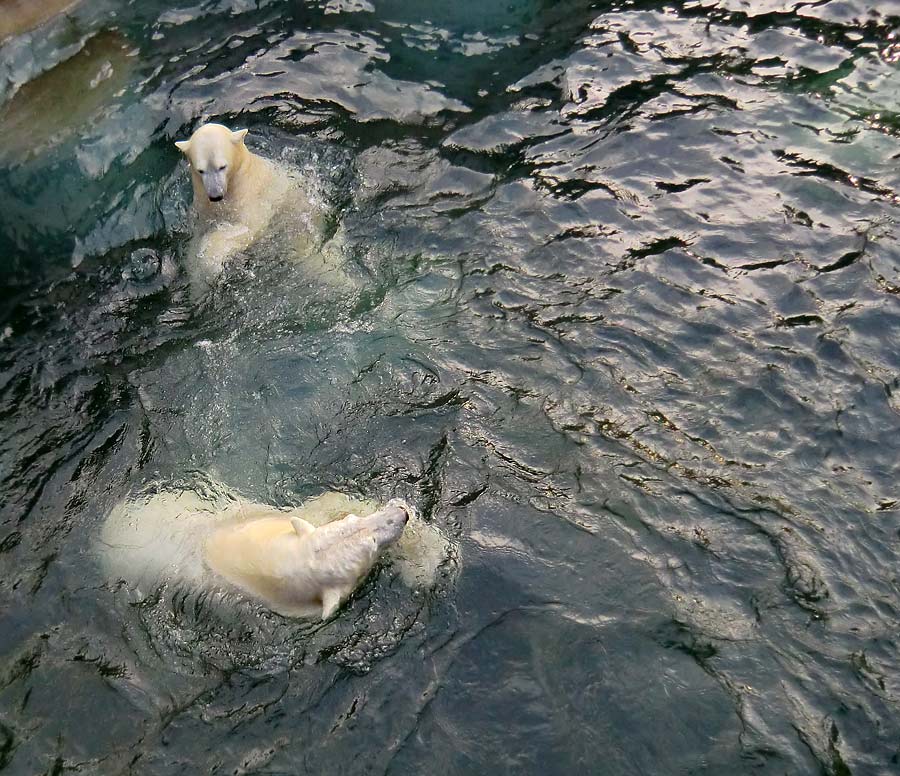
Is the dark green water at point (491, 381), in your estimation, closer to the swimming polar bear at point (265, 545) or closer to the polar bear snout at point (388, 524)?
the swimming polar bear at point (265, 545)

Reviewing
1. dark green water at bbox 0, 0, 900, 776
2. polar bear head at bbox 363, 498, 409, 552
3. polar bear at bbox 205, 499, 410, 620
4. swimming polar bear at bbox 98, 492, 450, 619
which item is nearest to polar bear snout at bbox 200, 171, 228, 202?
dark green water at bbox 0, 0, 900, 776

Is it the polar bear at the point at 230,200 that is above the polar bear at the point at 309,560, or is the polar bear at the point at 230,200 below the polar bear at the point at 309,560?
above

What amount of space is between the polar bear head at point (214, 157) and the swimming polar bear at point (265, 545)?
255cm

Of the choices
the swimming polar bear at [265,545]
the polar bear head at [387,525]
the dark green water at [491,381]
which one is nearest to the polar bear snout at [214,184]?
the dark green water at [491,381]

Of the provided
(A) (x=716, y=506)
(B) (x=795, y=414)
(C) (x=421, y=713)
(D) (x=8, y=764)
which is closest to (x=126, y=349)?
(D) (x=8, y=764)

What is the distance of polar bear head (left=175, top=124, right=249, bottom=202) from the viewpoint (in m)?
6.47

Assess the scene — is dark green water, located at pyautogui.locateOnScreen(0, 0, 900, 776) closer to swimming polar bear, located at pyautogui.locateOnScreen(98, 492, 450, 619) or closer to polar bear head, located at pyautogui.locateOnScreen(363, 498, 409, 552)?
swimming polar bear, located at pyautogui.locateOnScreen(98, 492, 450, 619)

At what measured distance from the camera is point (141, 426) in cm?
565

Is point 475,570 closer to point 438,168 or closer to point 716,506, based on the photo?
point 716,506

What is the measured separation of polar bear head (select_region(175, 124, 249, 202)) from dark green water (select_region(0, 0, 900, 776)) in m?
0.65

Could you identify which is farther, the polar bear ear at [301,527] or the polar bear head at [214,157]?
the polar bear head at [214,157]

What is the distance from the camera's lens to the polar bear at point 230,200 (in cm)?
653

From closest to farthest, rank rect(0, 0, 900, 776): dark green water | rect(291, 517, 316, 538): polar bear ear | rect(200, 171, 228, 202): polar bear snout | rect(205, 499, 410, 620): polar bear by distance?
rect(0, 0, 900, 776): dark green water < rect(205, 499, 410, 620): polar bear < rect(291, 517, 316, 538): polar bear ear < rect(200, 171, 228, 202): polar bear snout

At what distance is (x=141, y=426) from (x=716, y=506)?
3.78 m
